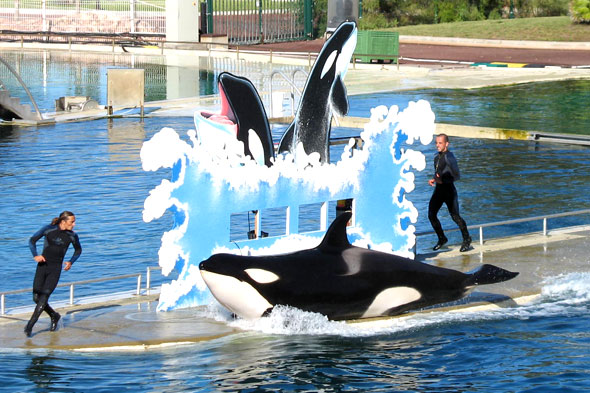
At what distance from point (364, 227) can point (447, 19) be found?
191 feet

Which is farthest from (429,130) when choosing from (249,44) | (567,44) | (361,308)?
(249,44)

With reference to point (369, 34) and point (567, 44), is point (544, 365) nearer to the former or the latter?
point (369, 34)

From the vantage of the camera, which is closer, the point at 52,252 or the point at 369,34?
the point at 52,252

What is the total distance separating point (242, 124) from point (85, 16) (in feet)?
202

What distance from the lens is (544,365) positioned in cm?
1212

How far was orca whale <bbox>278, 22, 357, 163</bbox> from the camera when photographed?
1434 centimetres

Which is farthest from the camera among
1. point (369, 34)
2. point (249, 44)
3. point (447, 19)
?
point (447, 19)

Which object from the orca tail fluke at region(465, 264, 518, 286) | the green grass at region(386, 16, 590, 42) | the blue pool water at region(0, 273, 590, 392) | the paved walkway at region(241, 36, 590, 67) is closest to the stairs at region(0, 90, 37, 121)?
the blue pool water at region(0, 273, 590, 392)

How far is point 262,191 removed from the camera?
44.1ft

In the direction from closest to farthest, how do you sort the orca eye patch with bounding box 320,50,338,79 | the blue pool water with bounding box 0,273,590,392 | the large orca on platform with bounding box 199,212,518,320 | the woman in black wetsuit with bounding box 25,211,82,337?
the blue pool water with bounding box 0,273,590,392 → the woman in black wetsuit with bounding box 25,211,82,337 → the large orca on platform with bounding box 199,212,518,320 → the orca eye patch with bounding box 320,50,338,79

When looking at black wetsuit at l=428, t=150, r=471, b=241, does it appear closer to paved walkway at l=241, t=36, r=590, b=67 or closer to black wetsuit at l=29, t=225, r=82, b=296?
black wetsuit at l=29, t=225, r=82, b=296

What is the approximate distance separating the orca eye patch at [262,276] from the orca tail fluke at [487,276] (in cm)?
266

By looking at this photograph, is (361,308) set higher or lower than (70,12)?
lower

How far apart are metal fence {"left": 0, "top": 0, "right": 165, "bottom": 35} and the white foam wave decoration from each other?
55.9 metres
